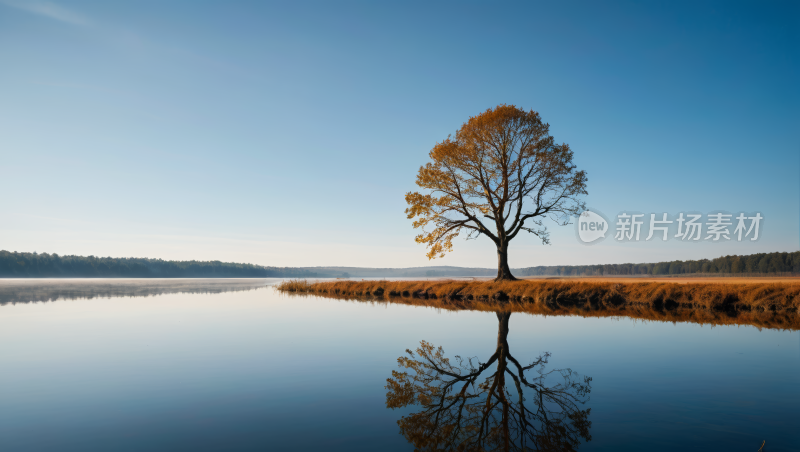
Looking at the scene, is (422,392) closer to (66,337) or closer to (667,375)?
(667,375)

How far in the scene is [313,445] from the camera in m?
4.64

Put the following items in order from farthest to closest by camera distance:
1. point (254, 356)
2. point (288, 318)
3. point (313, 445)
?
point (288, 318)
point (254, 356)
point (313, 445)

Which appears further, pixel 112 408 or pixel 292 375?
pixel 292 375

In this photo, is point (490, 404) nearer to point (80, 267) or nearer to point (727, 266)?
point (727, 266)

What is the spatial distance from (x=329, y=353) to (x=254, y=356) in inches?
67.3

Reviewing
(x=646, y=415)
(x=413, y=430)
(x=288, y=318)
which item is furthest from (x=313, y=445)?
(x=288, y=318)

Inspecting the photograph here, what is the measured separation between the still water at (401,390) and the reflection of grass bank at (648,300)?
15.7 feet

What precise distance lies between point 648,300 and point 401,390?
1949cm

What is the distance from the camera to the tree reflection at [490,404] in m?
4.79

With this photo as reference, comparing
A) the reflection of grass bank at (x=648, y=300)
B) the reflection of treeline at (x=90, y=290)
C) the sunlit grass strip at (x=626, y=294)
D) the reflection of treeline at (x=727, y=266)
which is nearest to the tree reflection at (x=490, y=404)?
the reflection of grass bank at (x=648, y=300)

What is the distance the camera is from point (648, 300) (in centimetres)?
2148

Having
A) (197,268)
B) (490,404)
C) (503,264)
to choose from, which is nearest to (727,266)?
(503,264)

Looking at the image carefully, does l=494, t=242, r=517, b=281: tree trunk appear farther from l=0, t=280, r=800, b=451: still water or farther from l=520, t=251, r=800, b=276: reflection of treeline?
l=520, t=251, r=800, b=276: reflection of treeline

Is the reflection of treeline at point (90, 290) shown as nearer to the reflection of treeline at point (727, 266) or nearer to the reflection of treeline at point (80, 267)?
the reflection of treeline at point (727, 266)
